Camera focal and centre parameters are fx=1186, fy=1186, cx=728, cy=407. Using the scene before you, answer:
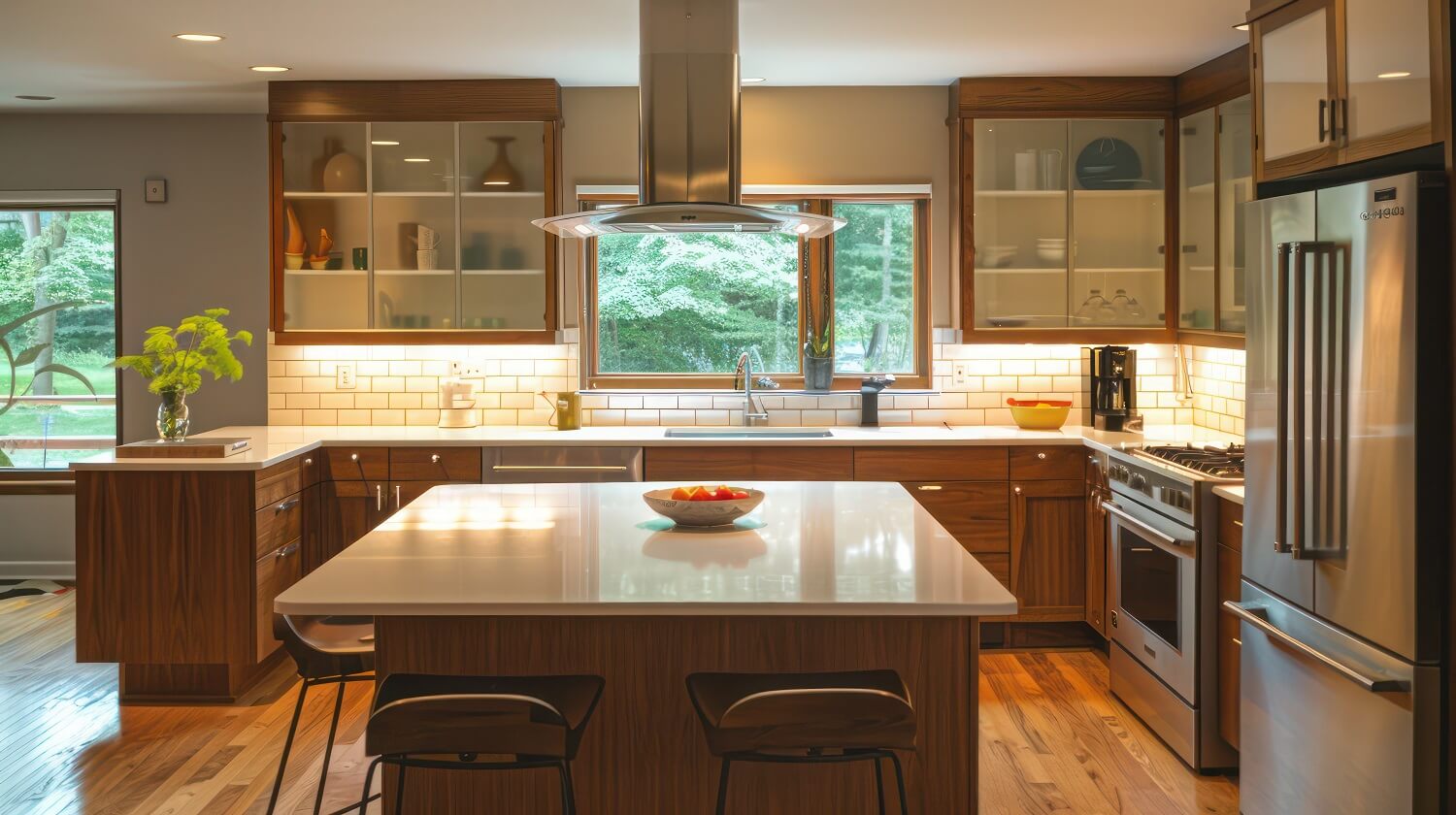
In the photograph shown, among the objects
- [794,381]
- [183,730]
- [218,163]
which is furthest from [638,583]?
[218,163]

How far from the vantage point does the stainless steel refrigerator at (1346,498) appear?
2549 millimetres

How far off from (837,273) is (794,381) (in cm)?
56

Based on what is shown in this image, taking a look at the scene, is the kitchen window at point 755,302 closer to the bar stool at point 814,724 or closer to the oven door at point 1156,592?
the oven door at point 1156,592

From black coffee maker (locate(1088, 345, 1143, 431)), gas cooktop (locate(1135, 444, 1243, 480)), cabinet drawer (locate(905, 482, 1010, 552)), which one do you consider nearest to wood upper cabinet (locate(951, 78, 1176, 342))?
black coffee maker (locate(1088, 345, 1143, 431))

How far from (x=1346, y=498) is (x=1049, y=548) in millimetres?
2349

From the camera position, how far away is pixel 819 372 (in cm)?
562

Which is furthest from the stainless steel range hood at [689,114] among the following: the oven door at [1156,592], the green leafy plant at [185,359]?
the green leafy plant at [185,359]

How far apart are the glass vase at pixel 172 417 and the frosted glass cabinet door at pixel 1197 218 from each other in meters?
4.20

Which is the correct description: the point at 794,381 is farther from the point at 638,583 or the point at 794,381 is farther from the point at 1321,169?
the point at 638,583

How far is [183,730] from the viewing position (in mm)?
4191

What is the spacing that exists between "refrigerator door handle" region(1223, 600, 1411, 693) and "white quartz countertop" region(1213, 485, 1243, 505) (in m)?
0.37

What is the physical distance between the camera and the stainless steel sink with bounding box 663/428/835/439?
17.1ft

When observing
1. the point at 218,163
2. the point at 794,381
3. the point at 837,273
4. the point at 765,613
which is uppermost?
the point at 218,163

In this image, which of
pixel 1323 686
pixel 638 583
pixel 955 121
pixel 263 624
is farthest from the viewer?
pixel 955 121
